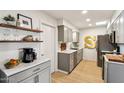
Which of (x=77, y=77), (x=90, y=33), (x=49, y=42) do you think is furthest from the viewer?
(x=90, y=33)

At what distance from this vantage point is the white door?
2998 mm

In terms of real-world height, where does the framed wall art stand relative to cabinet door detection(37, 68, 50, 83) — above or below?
above

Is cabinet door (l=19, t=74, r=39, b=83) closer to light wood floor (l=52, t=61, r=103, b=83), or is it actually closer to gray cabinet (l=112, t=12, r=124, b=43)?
light wood floor (l=52, t=61, r=103, b=83)

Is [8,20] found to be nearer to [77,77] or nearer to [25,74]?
[25,74]

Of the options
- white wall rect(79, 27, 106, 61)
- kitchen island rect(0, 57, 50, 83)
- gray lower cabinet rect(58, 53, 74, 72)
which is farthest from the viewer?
white wall rect(79, 27, 106, 61)

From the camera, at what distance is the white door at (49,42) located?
300 centimetres

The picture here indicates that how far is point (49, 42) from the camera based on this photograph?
3219 mm

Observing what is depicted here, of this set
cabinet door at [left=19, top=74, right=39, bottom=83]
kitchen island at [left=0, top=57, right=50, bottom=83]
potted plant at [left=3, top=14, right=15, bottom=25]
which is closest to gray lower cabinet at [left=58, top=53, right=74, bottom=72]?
kitchen island at [left=0, top=57, right=50, bottom=83]

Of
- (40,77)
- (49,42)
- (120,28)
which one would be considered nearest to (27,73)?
(40,77)

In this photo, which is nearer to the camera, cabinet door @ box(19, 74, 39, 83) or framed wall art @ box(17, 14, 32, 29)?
cabinet door @ box(19, 74, 39, 83)
